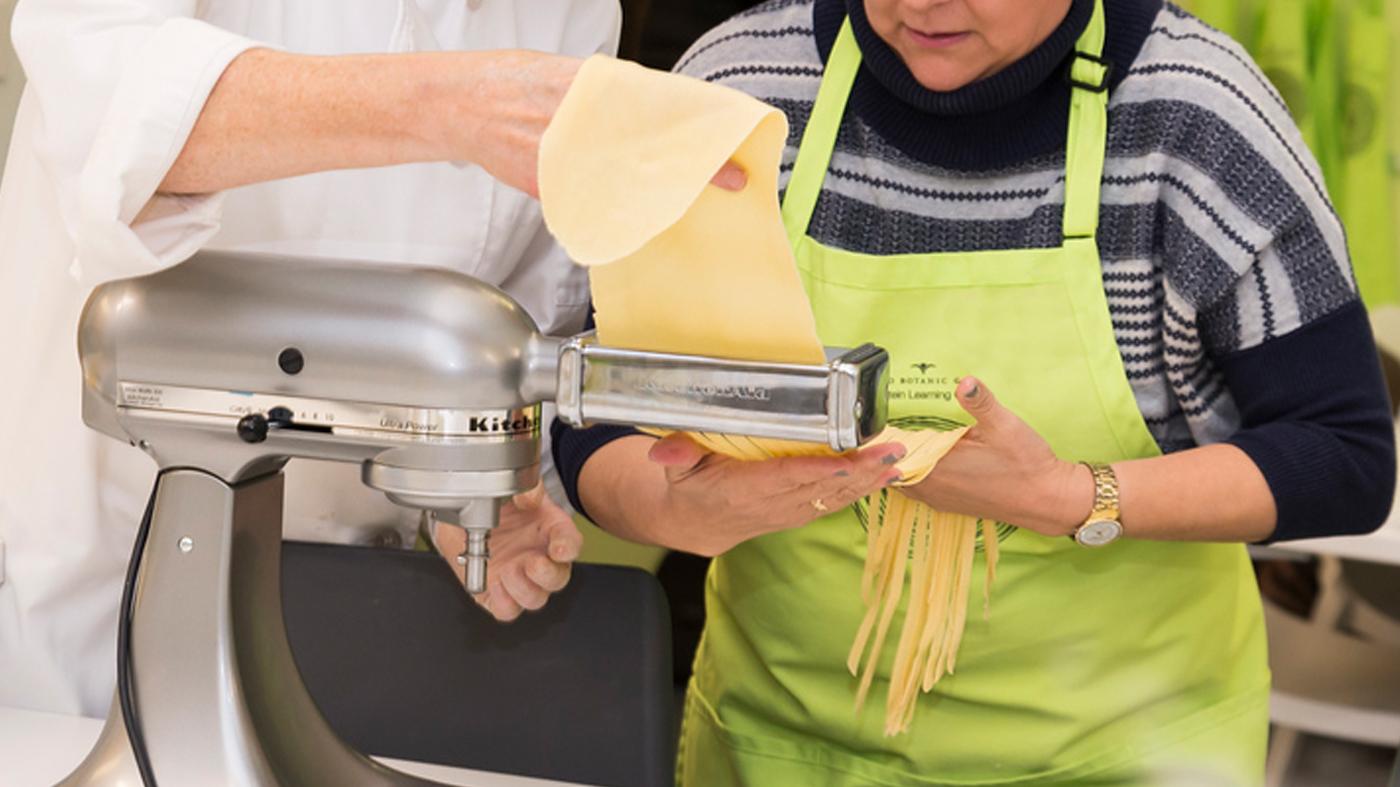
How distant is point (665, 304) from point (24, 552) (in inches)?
26.1

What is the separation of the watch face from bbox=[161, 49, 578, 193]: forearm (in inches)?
25.7

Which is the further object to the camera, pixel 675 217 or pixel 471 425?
pixel 471 425

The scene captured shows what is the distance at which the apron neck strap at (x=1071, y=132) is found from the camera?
132 cm

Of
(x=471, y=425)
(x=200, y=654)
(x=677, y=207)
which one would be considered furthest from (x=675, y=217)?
(x=200, y=654)

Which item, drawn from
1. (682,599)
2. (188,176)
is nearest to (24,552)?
(188,176)

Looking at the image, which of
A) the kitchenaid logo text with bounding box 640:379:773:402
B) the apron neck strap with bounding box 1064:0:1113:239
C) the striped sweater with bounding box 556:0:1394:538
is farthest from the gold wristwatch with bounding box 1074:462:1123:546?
the kitchenaid logo text with bounding box 640:379:773:402

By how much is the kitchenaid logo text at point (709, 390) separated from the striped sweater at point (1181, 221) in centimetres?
58

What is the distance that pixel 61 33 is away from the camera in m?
0.96

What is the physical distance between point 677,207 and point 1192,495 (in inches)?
28.3

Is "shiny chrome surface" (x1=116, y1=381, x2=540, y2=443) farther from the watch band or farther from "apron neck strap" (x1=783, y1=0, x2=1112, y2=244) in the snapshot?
the watch band

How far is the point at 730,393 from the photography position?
33.1 inches

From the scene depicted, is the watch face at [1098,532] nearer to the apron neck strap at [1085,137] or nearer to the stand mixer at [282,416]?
the apron neck strap at [1085,137]

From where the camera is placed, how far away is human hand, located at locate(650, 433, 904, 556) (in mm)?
985

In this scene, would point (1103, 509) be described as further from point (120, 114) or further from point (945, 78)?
point (120, 114)
